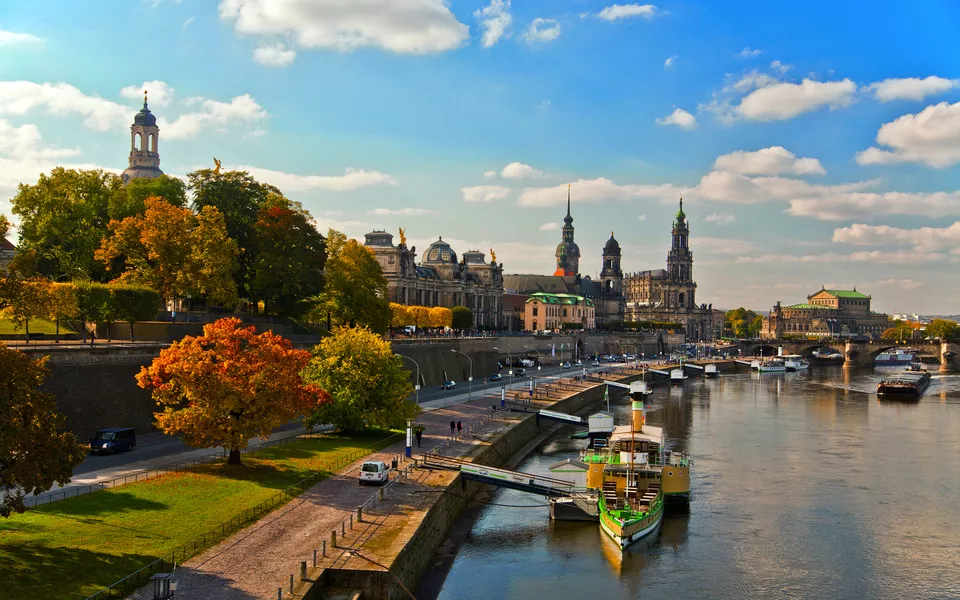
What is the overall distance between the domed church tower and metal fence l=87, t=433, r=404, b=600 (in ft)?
365

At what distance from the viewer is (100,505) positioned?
35438 millimetres

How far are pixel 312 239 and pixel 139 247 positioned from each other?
1875 centimetres

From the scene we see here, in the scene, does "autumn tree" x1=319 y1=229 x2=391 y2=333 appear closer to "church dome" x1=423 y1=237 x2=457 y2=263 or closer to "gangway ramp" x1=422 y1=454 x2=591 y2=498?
"gangway ramp" x1=422 y1=454 x2=591 y2=498

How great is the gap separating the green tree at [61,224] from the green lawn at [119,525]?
125 feet

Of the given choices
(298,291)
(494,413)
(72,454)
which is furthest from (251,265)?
(72,454)

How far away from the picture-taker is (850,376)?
174 m

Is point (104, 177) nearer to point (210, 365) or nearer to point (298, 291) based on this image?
point (298, 291)

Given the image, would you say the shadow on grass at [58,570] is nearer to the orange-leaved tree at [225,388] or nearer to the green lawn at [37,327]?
the orange-leaved tree at [225,388]

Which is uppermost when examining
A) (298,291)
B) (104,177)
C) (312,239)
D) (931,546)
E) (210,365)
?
(104,177)

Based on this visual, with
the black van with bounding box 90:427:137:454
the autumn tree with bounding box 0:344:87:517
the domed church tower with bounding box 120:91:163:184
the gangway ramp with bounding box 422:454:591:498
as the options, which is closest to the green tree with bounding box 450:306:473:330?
the domed church tower with bounding box 120:91:163:184

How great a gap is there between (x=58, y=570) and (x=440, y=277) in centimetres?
14721

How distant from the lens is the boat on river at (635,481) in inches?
1752

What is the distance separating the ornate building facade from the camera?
152375mm

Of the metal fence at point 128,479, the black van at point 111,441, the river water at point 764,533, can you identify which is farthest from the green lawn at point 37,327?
the river water at point 764,533
